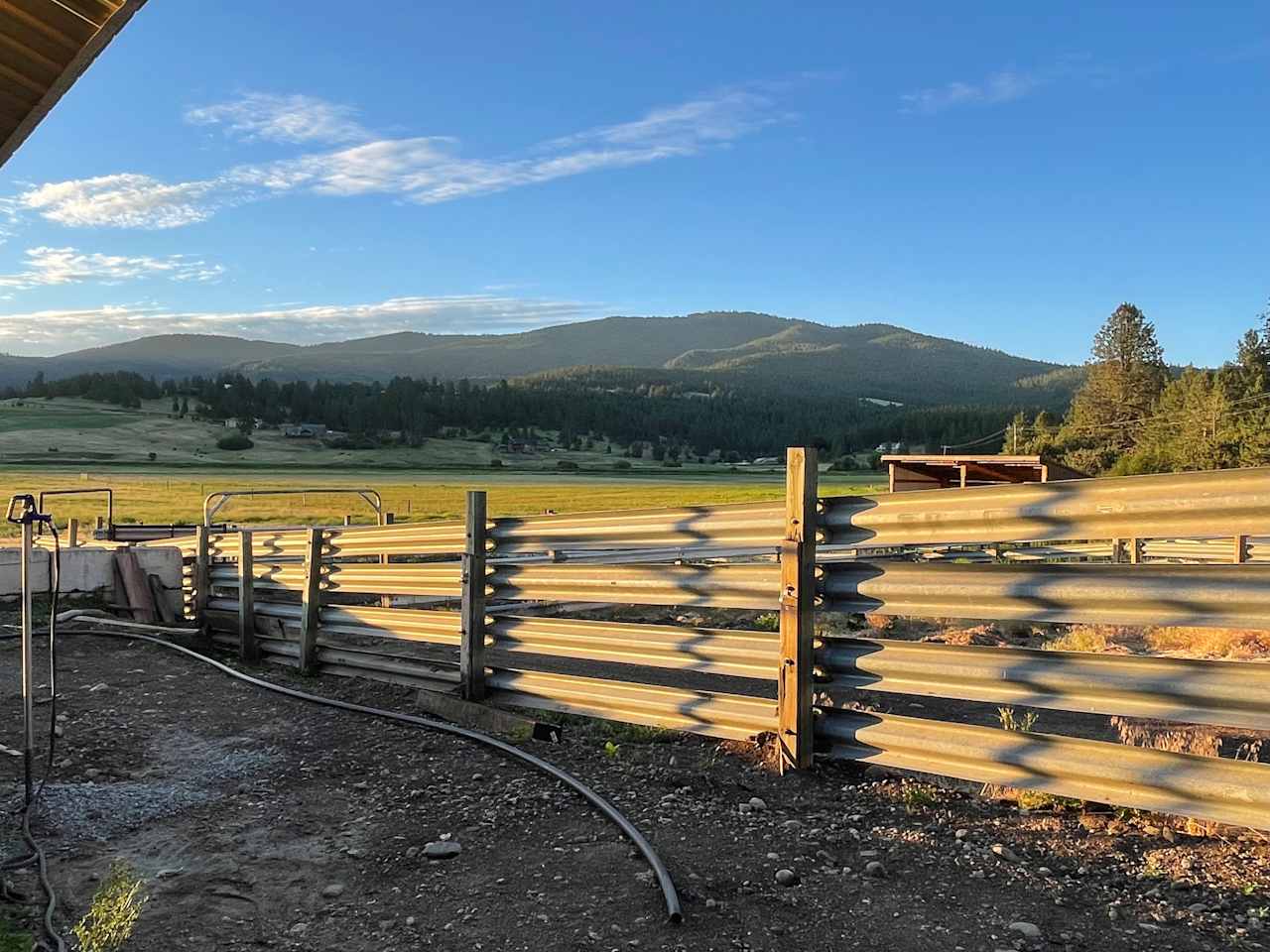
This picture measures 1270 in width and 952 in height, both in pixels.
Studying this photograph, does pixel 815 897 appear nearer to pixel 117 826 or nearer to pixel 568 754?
pixel 568 754

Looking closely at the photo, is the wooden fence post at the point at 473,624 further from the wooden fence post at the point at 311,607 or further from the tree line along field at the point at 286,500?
the tree line along field at the point at 286,500

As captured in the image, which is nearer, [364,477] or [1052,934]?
[1052,934]

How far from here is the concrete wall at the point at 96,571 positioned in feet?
39.1

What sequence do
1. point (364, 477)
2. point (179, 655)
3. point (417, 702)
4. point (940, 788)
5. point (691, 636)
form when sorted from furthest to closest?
point (364, 477) → point (179, 655) → point (417, 702) → point (691, 636) → point (940, 788)

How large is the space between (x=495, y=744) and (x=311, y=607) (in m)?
3.72

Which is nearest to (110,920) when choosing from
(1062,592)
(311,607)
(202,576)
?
(1062,592)

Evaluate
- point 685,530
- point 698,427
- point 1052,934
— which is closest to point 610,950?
point 1052,934

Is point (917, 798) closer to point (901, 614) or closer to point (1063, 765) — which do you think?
point (1063, 765)

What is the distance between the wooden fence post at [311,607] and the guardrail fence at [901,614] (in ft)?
4.32

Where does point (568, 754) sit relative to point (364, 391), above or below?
below

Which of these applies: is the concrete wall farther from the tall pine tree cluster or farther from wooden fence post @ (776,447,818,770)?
the tall pine tree cluster

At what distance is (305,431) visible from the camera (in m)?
134

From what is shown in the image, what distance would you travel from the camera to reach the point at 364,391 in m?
170

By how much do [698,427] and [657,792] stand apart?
16864 centimetres
